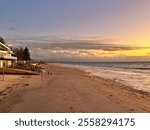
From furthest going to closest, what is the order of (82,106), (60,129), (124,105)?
1. (124,105)
2. (82,106)
3. (60,129)

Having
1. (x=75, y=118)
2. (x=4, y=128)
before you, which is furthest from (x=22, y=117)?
(x=75, y=118)

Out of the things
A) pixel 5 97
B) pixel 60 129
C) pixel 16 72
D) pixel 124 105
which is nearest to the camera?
pixel 60 129

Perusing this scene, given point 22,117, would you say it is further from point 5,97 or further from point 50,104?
point 5,97

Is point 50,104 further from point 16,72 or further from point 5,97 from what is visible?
point 16,72

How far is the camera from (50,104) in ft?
40.3

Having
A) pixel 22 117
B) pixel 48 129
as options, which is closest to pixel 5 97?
pixel 22 117

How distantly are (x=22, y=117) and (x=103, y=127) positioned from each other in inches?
73.6

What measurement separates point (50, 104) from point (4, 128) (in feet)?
16.6

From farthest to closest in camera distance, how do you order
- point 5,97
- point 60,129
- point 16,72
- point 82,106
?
point 16,72, point 5,97, point 82,106, point 60,129

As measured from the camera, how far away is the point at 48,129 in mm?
6945

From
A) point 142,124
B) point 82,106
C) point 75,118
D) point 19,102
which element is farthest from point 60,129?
point 19,102

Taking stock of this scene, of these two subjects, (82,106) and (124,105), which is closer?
(82,106)

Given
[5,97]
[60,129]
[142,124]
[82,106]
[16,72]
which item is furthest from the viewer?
[16,72]

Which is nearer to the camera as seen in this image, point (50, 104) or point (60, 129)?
point (60, 129)
